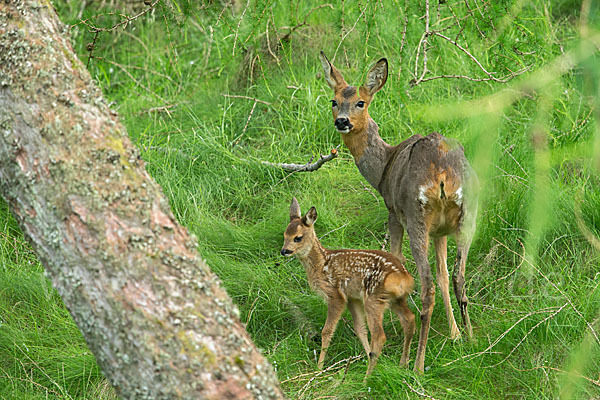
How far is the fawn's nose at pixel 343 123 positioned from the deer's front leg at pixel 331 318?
135 centimetres

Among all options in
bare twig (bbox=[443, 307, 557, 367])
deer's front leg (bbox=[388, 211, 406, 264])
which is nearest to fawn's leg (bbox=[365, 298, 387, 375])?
bare twig (bbox=[443, 307, 557, 367])

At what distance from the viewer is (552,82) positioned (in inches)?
87.4

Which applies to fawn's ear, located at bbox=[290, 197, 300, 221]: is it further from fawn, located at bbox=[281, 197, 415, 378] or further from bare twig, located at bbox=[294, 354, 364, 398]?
bare twig, located at bbox=[294, 354, 364, 398]

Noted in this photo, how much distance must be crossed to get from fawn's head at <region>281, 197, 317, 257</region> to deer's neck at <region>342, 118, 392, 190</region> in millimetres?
607

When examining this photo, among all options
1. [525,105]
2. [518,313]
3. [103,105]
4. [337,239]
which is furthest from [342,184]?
[103,105]

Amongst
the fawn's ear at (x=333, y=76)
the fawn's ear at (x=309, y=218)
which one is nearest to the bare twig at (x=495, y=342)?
the fawn's ear at (x=309, y=218)

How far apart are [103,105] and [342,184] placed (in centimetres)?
364

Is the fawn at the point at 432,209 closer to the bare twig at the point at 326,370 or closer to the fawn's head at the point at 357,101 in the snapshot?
the bare twig at the point at 326,370

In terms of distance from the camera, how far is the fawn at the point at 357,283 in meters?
4.25

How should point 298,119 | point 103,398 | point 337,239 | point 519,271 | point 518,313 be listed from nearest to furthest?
point 103,398 → point 518,313 → point 519,271 → point 337,239 → point 298,119

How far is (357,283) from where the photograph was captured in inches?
176

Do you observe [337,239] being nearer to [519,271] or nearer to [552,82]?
[519,271]

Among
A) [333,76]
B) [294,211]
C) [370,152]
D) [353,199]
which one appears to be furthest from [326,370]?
[333,76]

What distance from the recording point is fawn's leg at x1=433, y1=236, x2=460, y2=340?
14.7 ft
